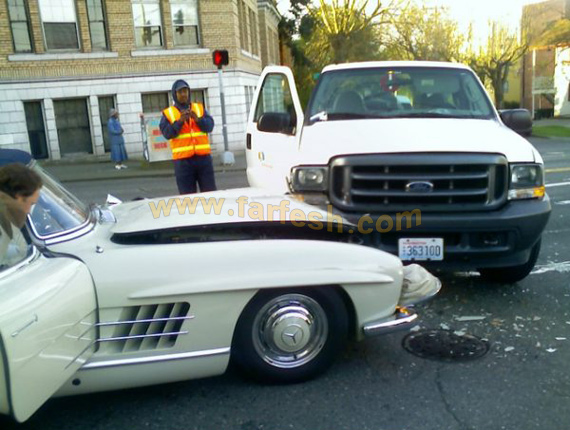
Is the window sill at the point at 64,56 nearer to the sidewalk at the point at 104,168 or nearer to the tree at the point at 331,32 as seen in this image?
the sidewalk at the point at 104,168

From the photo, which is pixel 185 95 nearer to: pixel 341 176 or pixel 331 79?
pixel 331 79

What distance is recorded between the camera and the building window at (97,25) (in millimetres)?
19172

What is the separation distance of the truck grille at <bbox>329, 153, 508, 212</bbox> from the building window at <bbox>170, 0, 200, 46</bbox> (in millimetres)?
17823

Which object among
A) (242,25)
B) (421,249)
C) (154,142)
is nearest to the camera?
(421,249)

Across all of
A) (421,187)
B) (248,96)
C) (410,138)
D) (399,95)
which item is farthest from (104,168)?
(421,187)

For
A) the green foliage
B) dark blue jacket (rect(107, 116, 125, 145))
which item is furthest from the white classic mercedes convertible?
the green foliage

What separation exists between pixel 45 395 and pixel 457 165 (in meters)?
3.24

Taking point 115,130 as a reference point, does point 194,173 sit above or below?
below

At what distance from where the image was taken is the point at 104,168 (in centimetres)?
1755

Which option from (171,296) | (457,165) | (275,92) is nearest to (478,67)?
(275,92)

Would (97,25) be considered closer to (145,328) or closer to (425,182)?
(425,182)

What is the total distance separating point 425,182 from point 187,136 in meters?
3.51

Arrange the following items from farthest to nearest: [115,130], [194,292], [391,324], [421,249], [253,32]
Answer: [253,32] < [115,130] < [421,249] < [391,324] < [194,292]

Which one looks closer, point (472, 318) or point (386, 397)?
point (386, 397)
